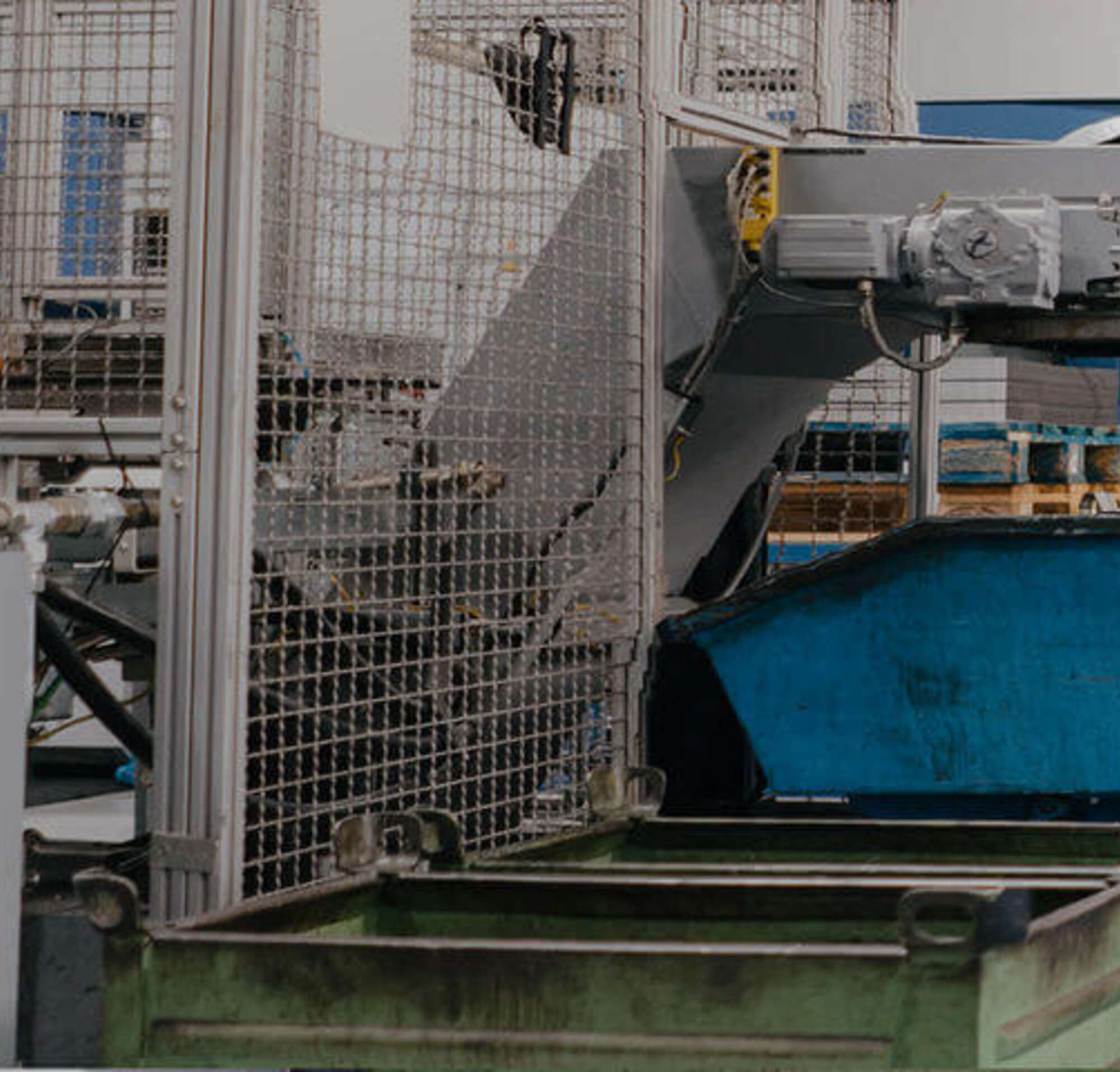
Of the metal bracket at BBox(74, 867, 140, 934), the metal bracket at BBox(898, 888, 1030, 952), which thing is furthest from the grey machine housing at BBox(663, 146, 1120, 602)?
the metal bracket at BBox(74, 867, 140, 934)

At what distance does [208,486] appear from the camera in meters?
2.88

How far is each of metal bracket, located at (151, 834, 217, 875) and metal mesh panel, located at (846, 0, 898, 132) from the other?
11.3 feet

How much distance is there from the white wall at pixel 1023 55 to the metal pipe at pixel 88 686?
8.98 m

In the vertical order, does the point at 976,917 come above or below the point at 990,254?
below

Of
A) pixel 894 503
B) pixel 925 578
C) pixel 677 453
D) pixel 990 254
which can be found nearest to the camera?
pixel 990 254

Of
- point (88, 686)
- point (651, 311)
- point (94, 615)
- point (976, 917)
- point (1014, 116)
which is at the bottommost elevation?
point (976, 917)

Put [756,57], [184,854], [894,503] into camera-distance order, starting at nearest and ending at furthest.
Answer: [184,854] < [756,57] < [894,503]

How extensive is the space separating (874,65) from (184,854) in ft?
12.2

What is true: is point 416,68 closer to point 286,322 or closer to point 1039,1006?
point 286,322

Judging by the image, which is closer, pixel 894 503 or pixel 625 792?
pixel 625 792

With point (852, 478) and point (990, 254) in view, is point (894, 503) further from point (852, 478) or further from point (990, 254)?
point (990, 254)

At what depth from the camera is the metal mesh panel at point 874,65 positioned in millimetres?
5668

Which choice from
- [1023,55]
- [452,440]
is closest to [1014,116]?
[1023,55]

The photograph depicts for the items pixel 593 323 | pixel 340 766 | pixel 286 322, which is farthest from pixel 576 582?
pixel 286 322
